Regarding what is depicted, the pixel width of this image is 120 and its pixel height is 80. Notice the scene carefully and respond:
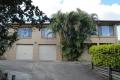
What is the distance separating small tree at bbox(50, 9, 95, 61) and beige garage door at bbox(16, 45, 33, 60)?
183 inches

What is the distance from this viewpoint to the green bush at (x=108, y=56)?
20.9m

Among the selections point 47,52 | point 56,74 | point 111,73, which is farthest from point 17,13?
point 47,52

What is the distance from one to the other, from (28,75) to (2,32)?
10320 mm

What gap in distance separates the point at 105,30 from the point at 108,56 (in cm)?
2102

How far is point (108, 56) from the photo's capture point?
21.6 meters

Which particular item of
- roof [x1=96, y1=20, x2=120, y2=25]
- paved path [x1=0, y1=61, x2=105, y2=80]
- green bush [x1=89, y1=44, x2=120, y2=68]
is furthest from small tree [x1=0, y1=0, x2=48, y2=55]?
roof [x1=96, y1=20, x2=120, y2=25]

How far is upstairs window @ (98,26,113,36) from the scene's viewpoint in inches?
1651

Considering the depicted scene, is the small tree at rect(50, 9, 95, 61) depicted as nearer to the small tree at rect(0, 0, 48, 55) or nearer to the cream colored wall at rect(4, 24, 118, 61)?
the cream colored wall at rect(4, 24, 118, 61)

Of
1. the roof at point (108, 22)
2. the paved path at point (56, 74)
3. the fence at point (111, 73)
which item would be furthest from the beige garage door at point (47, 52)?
the fence at point (111, 73)

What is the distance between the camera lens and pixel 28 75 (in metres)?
21.0

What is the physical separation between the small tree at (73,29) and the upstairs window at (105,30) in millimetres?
4394

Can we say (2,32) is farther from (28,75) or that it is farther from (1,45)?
(28,75)

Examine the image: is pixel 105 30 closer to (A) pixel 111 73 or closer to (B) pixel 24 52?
(B) pixel 24 52

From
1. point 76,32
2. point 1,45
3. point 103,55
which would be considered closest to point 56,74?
point 103,55
